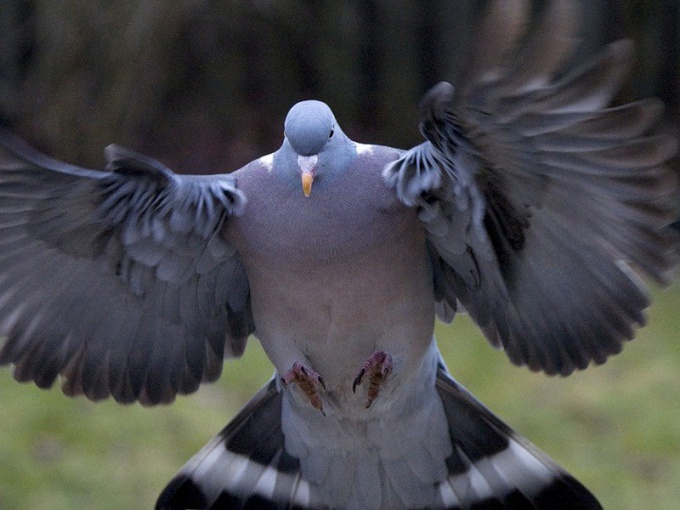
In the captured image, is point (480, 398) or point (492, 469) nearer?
point (492, 469)

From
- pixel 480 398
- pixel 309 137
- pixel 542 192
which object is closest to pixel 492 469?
pixel 542 192

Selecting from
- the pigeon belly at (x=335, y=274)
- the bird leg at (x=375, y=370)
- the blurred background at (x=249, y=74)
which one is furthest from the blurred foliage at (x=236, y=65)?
the bird leg at (x=375, y=370)

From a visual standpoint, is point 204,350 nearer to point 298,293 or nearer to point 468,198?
point 298,293

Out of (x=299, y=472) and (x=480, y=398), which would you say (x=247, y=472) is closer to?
(x=299, y=472)

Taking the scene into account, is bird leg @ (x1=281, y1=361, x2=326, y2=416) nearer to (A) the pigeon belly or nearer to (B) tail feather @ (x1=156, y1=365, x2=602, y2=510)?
(A) the pigeon belly

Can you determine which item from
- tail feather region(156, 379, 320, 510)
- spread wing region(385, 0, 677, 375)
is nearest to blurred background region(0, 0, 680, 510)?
tail feather region(156, 379, 320, 510)

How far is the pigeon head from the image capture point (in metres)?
2.65

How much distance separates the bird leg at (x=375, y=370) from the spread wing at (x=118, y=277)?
45cm

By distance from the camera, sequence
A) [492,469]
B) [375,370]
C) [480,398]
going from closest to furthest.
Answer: [375,370], [492,469], [480,398]

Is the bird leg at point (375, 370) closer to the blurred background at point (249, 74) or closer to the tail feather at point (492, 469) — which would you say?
the tail feather at point (492, 469)

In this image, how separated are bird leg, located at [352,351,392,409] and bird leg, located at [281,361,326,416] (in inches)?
4.3

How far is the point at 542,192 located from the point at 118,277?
1.19 meters

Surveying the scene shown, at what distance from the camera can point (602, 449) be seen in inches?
190

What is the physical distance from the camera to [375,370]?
287 cm
